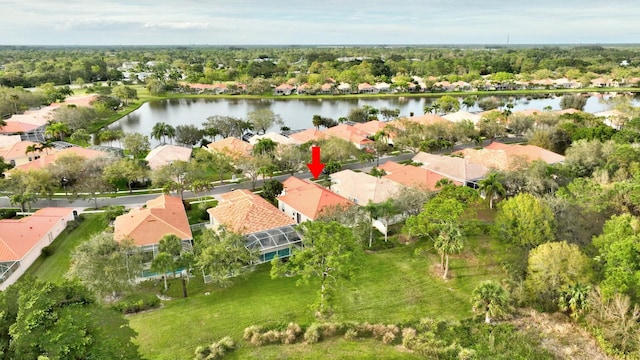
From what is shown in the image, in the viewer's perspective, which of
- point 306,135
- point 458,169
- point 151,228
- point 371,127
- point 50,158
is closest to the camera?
point 151,228

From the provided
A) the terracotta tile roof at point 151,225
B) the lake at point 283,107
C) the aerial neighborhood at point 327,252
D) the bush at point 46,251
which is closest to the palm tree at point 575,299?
the aerial neighborhood at point 327,252

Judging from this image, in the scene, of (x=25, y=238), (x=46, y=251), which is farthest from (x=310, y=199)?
(x=25, y=238)

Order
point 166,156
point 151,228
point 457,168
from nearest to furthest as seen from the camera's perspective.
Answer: point 151,228
point 457,168
point 166,156

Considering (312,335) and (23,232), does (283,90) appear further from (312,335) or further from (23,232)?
(312,335)

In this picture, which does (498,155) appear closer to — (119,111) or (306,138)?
(306,138)

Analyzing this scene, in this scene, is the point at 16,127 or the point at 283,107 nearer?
the point at 16,127

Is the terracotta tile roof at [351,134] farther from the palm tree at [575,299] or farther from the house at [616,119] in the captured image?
the house at [616,119]

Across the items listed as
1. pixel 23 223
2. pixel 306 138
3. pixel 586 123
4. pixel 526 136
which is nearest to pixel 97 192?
pixel 23 223
